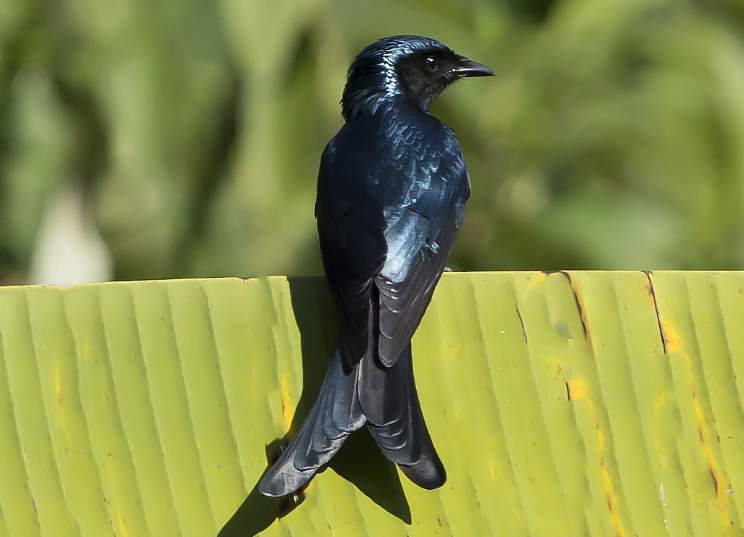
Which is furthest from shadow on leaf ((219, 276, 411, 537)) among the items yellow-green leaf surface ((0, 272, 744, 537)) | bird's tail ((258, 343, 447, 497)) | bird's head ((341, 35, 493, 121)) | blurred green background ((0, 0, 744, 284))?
blurred green background ((0, 0, 744, 284))

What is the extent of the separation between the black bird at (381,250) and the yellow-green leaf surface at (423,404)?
14 centimetres

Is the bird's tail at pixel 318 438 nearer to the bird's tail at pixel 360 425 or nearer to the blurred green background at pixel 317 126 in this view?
the bird's tail at pixel 360 425

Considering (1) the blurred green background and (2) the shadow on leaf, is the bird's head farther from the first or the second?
(2) the shadow on leaf

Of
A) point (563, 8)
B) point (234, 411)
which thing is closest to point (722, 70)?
point (563, 8)

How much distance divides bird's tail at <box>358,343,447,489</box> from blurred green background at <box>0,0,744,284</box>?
222 cm

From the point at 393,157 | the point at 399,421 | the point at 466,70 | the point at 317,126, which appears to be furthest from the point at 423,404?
the point at 317,126

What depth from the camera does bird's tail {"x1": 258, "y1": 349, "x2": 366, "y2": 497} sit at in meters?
2.07

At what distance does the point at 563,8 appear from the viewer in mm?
5223

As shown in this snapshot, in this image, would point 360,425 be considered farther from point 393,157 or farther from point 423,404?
point 393,157

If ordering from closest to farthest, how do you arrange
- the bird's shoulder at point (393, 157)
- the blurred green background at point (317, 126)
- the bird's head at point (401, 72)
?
Result: the bird's shoulder at point (393, 157) → the bird's head at point (401, 72) → the blurred green background at point (317, 126)

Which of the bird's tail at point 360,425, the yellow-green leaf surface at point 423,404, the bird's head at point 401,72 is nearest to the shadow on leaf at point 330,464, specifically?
the yellow-green leaf surface at point 423,404

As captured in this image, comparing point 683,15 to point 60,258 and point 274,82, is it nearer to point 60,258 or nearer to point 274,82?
point 274,82

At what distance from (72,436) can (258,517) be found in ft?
1.50

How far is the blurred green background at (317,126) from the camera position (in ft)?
14.6
